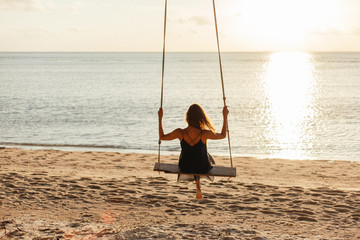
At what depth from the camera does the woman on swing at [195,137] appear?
211 inches

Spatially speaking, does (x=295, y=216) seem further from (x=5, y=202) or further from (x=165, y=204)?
(x=5, y=202)

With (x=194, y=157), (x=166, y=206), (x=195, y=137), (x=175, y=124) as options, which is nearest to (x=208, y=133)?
(x=195, y=137)

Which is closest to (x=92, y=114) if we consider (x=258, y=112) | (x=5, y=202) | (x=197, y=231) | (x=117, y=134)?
(x=117, y=134)

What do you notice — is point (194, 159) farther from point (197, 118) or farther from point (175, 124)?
point (175, 124)

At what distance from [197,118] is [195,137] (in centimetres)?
24

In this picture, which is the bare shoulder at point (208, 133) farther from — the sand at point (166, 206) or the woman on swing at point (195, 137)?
the sand at point (166, 206)

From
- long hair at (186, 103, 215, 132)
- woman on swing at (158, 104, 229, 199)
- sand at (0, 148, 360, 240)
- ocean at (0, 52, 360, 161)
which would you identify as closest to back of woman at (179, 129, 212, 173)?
woman on swing at (158, 104, 229, 199)

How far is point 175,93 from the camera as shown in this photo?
42.7 metres

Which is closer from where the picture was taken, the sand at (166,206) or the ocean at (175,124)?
the sand at (166,206)

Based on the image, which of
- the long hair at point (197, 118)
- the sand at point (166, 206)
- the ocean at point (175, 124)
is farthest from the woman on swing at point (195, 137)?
the ocean at point (175, 124)

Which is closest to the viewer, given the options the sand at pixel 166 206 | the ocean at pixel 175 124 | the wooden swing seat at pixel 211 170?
the wooden swing seat at pixel 211 170

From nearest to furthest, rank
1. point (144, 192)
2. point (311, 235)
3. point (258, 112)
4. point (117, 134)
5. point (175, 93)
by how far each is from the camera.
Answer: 1. point (311, 235)
2. point (144, 192)
3. point (117, 134)
4. point (258, 112)
5. point (175, 93)

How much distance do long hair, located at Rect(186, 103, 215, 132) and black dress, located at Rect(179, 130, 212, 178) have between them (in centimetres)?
15

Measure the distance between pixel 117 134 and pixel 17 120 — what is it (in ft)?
25.4
